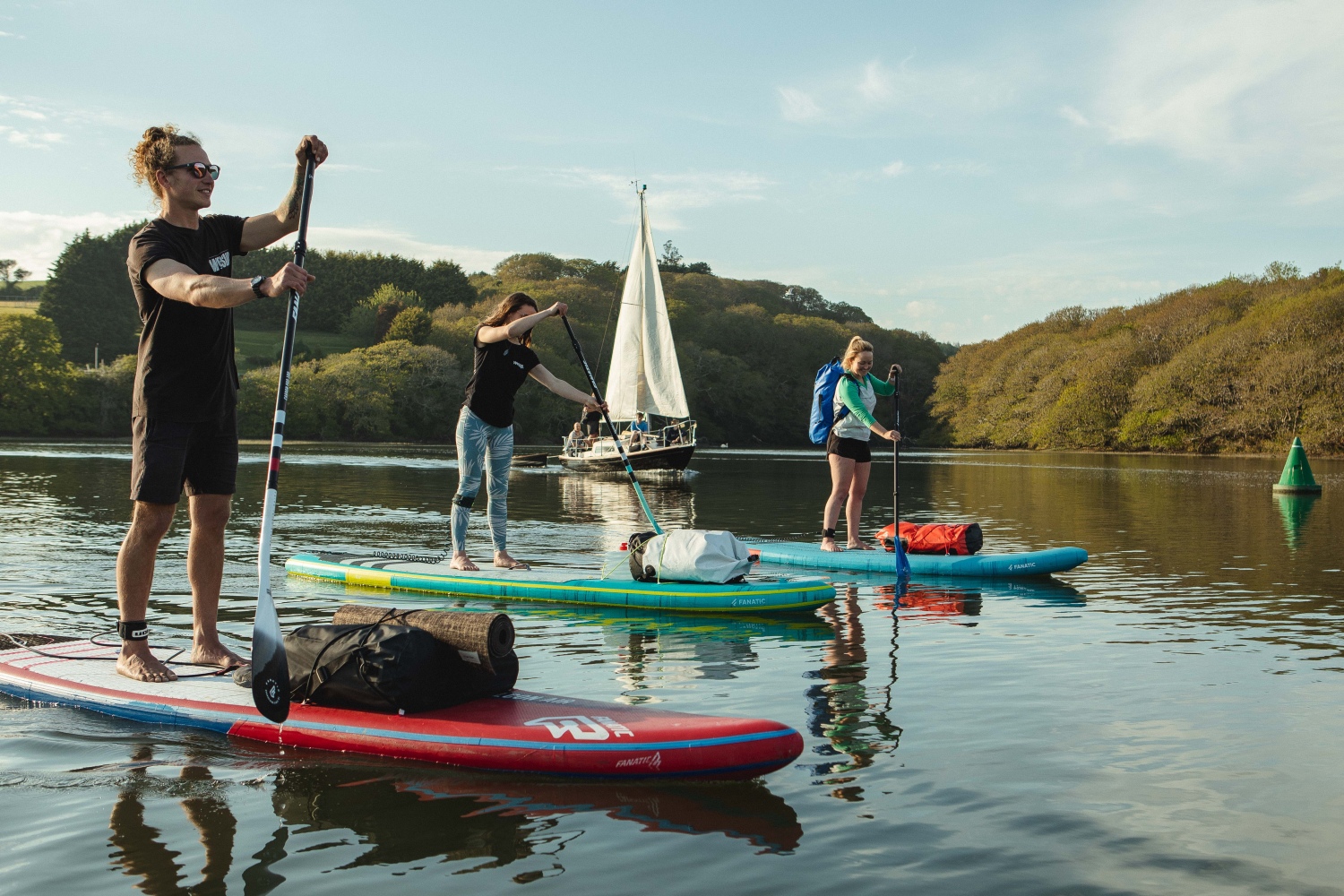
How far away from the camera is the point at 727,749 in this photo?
4.45 metres

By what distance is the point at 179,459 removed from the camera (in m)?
5.36

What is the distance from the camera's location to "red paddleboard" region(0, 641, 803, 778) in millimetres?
4484

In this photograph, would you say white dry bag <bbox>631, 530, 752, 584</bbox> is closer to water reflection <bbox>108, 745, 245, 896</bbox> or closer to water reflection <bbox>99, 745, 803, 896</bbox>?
water reflection <bbox>99, 745, 803, 896</bbox>

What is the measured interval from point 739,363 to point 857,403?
85.6 metres

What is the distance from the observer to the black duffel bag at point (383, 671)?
4.95 metres

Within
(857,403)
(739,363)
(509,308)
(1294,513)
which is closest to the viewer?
(509,308)

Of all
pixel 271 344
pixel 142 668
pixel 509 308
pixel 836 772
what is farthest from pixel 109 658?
pixel 271 344

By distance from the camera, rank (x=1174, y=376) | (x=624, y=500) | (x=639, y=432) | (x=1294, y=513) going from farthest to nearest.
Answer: (x=1174, y=376) → (x=639, y=432) → (x=624, y=500) → (x=1294, y=513)

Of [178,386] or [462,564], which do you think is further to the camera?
[462,564]

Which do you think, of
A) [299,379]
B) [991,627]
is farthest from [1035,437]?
[991,627]

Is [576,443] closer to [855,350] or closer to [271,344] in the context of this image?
[855,350]

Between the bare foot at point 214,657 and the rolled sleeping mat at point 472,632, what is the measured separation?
1.08 meters

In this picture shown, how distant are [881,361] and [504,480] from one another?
9810cm

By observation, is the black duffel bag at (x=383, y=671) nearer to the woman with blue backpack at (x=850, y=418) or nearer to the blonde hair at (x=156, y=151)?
the blonde hair at (x=156, y=151)
